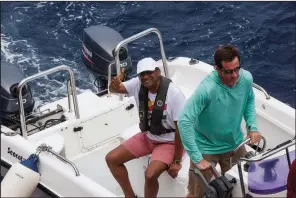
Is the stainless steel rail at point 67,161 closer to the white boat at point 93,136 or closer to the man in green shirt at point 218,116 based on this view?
the white boat at point 93,136

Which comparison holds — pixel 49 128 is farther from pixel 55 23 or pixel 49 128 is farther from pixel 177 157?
pixel 55 23

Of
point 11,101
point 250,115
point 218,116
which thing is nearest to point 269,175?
point 250,115

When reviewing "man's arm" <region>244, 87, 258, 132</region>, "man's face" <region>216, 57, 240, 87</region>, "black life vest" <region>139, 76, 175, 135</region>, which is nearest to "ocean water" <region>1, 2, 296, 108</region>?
"black life vest" <region>139, 76, 175, 135</region>

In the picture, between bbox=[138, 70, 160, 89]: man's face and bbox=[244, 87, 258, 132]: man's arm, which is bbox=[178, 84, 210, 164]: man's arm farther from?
bbox=[138, 70, 160, 89]: man's face

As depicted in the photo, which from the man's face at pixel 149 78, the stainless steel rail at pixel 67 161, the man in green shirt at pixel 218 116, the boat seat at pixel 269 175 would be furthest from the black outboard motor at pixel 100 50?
the boat seat at pixel 269 175

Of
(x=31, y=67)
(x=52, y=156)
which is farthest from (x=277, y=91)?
(x=52, y=156)

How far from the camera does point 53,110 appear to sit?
5914mm

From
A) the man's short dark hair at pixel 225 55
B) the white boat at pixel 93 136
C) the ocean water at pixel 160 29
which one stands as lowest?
the ocean water at pixel 160 29

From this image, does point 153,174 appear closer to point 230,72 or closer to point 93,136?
A: point 230,72

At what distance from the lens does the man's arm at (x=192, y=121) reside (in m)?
3.96

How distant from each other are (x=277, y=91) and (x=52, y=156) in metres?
4.09

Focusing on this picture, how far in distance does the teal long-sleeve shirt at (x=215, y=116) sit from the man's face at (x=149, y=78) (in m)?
0.50

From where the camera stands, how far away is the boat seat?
13.7ft

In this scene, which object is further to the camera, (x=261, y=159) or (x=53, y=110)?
(x=53, y=110)
